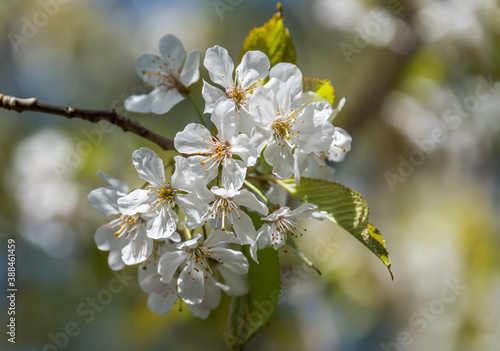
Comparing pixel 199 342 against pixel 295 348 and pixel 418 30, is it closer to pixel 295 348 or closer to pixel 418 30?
pixel 295 348

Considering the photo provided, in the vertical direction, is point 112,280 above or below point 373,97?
below

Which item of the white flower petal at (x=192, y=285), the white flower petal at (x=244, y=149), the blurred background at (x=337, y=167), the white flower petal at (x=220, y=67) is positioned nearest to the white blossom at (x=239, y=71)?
the white flower petal at (x=220, y=67)

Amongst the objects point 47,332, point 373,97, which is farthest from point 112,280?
point 373,97

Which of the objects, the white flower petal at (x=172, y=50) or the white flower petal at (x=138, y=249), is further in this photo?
the white flower petal at (x=172, y=50)

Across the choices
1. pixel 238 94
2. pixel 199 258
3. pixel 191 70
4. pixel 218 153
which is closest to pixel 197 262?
pixel 199 258

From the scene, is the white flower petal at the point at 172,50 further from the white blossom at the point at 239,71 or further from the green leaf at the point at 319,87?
the green leaf at the point at 319,87

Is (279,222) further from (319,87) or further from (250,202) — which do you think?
(319,87)
